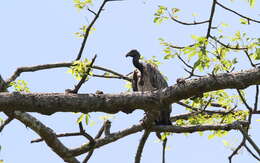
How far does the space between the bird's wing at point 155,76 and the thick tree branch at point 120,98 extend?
417cm

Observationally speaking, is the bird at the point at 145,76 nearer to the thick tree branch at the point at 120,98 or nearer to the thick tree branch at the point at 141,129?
the thick tree branch at the point at 141,129

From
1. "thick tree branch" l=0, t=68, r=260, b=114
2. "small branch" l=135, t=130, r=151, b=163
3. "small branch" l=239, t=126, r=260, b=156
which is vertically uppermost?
"thick tree branch" l=0, t=68, r=260, b=114

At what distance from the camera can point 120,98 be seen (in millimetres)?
6090

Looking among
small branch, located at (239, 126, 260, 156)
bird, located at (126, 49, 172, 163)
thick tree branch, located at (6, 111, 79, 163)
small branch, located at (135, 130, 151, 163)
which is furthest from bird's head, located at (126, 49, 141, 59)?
small branch, located at (239, 126, 260, 156)

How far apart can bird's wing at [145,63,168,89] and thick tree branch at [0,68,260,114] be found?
4167mm

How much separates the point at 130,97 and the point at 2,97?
152cm

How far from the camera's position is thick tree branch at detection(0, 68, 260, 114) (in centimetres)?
593

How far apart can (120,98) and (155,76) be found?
14.4 ft

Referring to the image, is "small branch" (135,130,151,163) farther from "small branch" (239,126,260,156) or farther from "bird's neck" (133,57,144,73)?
"bird's neck" (133,57,144,73)

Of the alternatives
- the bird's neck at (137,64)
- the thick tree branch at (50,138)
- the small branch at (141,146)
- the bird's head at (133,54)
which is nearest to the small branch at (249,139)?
the small branch at (141,146)

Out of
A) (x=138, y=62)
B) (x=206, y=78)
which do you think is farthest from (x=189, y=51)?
(x=138, y=62)

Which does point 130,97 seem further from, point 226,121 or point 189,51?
point 226,121

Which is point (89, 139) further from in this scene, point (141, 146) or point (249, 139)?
point (249, 139)

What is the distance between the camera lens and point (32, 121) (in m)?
7.86
